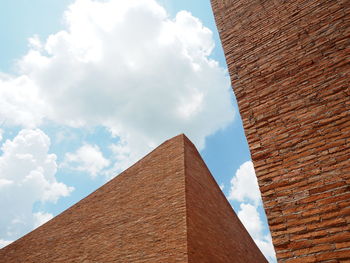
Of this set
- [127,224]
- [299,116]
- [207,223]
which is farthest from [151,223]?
[299,116]

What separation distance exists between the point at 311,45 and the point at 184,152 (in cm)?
489

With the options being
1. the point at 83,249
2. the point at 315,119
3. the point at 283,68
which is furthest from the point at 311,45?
the point at 83,249

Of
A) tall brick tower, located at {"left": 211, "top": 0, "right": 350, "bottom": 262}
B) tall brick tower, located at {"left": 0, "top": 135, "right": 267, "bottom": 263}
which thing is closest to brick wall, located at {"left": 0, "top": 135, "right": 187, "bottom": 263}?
tall brick tower, located at {"left": 0, "top": 135, "right": 267, "bottom": 263}

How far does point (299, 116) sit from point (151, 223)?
4.44 meters

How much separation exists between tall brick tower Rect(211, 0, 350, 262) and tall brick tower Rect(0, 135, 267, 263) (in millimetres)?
3035

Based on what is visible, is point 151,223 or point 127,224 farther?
point 127,224

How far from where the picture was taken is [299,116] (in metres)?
2.62

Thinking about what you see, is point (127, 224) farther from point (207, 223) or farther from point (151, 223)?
point (207, 223)

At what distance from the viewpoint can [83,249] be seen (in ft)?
22.4

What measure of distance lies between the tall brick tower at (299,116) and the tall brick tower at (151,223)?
3.04 m

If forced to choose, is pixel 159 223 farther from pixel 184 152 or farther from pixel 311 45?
pixel 311 45

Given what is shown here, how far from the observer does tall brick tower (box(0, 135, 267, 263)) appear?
211 inches

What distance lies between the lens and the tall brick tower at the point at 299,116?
2.05 metres

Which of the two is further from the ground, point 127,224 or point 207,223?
point 127,224
